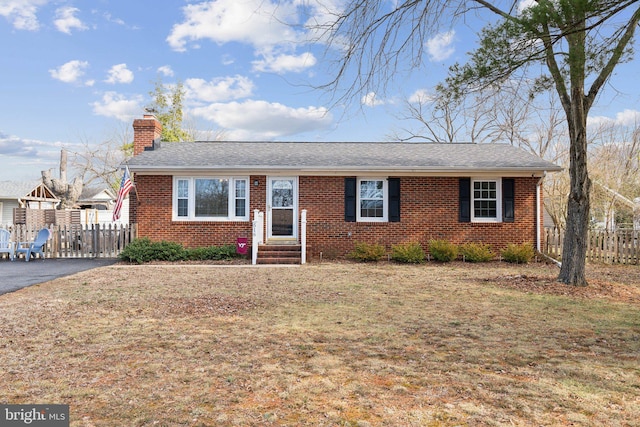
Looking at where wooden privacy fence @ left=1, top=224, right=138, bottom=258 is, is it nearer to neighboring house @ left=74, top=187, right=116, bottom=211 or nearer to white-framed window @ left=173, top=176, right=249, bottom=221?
white-framed window @ left=173, top=176, right=249, bottom=221

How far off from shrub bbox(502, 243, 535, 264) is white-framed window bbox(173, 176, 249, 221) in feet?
27.6

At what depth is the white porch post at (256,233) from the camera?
39.4 feet

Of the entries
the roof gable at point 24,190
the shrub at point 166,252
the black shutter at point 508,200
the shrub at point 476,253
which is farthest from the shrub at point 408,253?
the roof gable at point 24,190

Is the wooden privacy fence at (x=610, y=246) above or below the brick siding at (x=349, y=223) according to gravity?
below

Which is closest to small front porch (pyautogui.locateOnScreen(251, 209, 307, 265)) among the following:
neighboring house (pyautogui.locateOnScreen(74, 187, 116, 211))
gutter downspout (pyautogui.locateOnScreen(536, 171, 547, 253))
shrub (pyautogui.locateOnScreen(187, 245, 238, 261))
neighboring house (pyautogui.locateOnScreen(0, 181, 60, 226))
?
shrub (pyautogui.locateOnScreen(187, 245, 238, 261))

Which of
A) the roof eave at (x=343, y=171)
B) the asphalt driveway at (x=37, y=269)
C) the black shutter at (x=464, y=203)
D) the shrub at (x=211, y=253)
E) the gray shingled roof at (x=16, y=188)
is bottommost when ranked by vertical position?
the asphalt driveway at (x=37, y=269)

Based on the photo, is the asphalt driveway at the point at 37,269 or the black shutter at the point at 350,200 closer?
the asphalt driveway at the point at 37,269

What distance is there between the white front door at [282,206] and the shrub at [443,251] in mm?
4526

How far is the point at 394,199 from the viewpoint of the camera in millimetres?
13391

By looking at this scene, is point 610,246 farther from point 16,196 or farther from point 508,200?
point 16,196

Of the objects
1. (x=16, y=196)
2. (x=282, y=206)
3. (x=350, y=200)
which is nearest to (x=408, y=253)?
(x=350, y=200)

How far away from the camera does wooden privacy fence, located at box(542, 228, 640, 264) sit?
12.6 metres

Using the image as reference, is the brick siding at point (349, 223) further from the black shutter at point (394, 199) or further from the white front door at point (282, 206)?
the white front door at point (282, 206)

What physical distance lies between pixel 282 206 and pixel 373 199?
307 centimetres
